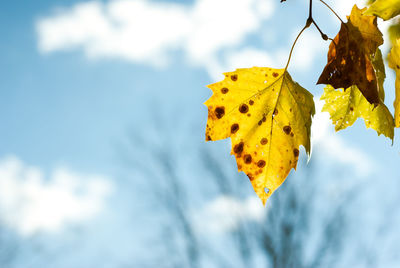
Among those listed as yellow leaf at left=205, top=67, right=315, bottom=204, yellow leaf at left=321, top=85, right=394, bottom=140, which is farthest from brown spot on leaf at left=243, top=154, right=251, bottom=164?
yellow leaf at left=321, top=85, right=394, bottom=140

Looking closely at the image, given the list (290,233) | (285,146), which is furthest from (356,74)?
(290,233)

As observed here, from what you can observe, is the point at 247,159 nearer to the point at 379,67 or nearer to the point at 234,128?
the point at 234,128

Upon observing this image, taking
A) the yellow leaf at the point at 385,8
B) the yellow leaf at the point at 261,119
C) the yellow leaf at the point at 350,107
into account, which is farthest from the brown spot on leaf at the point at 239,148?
the yellow leaf at the point at 385,8

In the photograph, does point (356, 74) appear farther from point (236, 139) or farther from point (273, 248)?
point (273, 248)

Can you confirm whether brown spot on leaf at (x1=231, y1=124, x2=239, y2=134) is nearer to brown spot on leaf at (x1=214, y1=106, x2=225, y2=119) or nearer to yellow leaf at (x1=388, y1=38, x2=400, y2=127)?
brown spot on leaf at (x1=214, y1=106, x2=225, y2=119)

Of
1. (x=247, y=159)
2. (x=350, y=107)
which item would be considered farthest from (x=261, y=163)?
(x=350, y=107)
